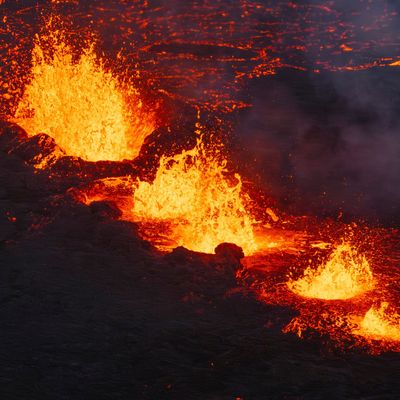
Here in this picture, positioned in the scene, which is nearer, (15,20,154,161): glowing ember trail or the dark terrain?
the dark terrain

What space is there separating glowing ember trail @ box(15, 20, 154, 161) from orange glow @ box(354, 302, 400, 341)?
422 cm

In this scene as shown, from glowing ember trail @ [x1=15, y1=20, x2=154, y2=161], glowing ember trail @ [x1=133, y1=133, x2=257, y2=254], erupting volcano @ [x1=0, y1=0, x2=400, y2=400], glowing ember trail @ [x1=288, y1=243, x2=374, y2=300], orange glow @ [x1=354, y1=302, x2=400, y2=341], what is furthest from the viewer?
glowing ember trail @ [x1=15, y1=20, x2=154, y2=161]

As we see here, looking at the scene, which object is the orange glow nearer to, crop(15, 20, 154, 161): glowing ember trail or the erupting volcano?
the erupting volcano

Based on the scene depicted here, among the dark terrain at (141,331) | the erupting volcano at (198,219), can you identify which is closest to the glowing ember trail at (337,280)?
the erupting volcano at (198,219)

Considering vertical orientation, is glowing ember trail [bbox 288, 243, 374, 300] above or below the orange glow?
above

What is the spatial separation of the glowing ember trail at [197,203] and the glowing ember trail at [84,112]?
3.28ft

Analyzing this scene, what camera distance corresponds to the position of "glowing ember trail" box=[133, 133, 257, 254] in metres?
6.21

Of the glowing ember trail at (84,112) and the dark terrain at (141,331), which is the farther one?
the glowing ember trail at (84,112)

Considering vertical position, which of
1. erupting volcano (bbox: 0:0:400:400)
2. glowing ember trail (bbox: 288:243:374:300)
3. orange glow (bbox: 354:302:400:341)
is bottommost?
orange glow (bbox: 354:302:400:341)

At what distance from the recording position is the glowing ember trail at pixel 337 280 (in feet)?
17.4

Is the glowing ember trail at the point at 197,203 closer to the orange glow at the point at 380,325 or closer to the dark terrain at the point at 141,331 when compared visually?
the dark terrain at the point at 141,331

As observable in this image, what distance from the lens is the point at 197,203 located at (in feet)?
22.8

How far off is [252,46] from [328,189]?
6562 mm

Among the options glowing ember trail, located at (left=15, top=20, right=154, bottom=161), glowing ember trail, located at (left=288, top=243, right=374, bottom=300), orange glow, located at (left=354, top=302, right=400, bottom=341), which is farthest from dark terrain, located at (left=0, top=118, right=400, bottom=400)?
glowing ember trail, located at (left=15, top=20, right=154, bottom=161)
